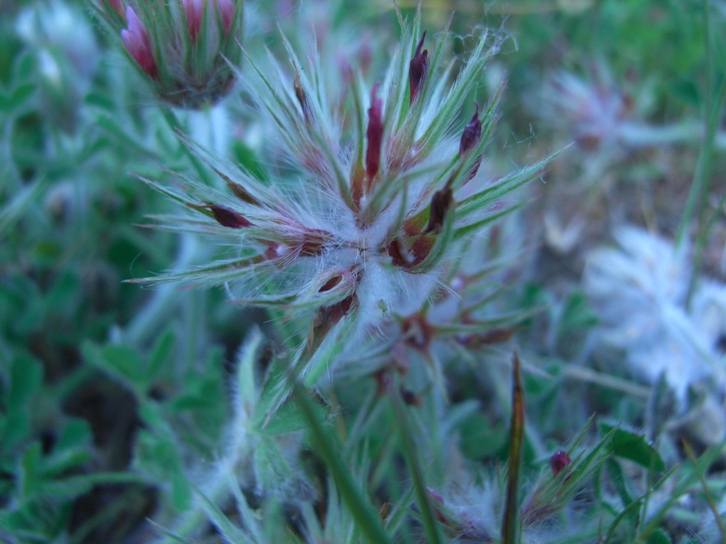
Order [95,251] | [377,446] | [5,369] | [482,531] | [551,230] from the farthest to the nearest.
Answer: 1. [551,230]
2. [95,251]
3. [5,369]
4. [377,446]
5. [482,531]

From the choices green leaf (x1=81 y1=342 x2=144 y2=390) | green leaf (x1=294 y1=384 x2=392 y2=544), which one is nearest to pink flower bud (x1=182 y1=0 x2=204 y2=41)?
green leaf (x1=294 y1=384 x2=392 y2=544)

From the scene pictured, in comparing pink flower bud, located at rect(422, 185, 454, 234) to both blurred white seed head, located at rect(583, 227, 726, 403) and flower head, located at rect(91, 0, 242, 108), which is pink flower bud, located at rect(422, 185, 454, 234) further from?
blurred white seed head, located at rect(583, 227, 726, 403)

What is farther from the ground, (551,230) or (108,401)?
(108,401)

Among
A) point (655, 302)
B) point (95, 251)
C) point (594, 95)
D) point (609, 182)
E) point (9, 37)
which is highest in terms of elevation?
point (9, 37)

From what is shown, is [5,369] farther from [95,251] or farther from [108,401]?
[95,251]

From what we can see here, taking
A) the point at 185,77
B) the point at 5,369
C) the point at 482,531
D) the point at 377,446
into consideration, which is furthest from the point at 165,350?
the point at 482,531

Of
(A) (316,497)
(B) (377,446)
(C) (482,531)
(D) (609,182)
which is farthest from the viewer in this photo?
(D) (609,182)
